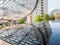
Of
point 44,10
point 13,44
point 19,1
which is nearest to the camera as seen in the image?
point 13,44

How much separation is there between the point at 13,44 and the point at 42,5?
93.0ft

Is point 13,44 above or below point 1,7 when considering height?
below

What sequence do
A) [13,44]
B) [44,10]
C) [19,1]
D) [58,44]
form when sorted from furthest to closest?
[44,10]
[19,1]
[58,44]
[13,44]

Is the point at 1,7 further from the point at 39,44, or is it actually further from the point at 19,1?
the point at 39,44

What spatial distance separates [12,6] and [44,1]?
26.3 m

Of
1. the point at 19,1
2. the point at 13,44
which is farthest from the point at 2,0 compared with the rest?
the point at 13,44

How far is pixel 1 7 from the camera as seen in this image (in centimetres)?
447

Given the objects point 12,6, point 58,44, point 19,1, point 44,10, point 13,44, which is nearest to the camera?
point 13,44

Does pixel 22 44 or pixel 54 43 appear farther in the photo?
pixel 54 43

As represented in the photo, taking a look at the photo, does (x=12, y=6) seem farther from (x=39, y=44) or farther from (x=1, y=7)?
(x=39, y=44)

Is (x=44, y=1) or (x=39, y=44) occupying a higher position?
(x=44, y=1)

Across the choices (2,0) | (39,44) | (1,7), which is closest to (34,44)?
(39,44)

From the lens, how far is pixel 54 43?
387cm

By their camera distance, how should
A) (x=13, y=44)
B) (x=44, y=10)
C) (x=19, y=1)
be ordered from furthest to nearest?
(x=44, y=10) → (x=19, y=1) → (x=13, y=44)
